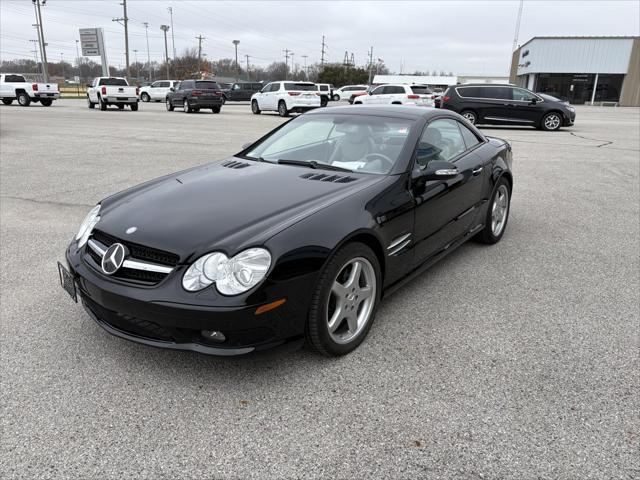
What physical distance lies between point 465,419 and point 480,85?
1858cm

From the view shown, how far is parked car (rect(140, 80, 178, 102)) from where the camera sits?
3748cm

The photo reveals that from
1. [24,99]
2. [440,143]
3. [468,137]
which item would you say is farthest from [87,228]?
[24,99]

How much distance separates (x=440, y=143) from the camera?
4.23 meters

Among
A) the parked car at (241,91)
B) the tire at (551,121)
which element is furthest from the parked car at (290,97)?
the parked car at (241,91)

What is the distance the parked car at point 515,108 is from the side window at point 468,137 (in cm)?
1441

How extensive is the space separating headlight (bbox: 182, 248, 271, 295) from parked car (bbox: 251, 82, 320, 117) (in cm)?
2231

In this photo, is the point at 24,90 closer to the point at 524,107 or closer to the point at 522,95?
the point at 522,95

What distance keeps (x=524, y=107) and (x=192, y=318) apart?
60.8ft

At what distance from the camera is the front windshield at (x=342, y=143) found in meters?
3.71

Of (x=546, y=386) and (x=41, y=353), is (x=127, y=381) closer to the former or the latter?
(x=41, y=353)

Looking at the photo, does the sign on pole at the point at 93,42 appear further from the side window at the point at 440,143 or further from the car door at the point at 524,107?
the side window at the point at 440,143

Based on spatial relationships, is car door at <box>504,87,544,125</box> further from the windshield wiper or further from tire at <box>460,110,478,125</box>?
the windshield wiper

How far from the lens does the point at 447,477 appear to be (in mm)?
2137

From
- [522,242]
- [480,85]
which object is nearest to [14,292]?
[522,242]
